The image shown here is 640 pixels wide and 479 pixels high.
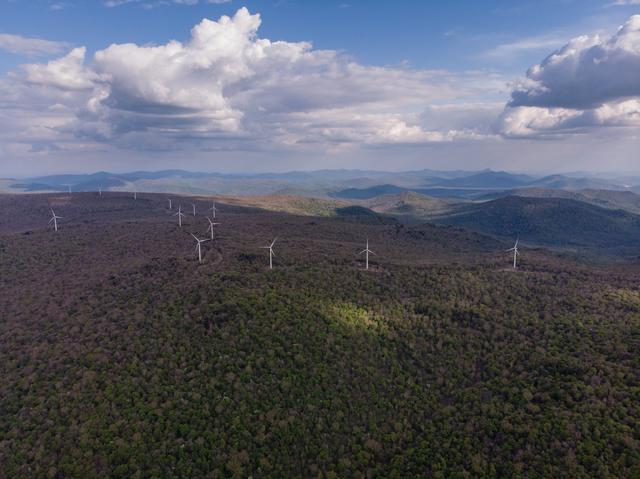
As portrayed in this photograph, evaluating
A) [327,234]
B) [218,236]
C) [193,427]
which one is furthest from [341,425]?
[327,234]

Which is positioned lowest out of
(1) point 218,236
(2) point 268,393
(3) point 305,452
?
(3) point 305,452

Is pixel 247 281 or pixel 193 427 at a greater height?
pixel 247 281

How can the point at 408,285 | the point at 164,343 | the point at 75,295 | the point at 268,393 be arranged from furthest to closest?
the point at 408,285
the point at 75,295
the point at 164,343
the point at 268,393

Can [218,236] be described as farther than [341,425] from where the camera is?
Yes

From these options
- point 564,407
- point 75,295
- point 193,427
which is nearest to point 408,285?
point 564,407

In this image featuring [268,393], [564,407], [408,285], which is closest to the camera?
[564,407]

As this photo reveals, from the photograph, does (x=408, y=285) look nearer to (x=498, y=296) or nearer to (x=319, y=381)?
(x=498, y=296)
